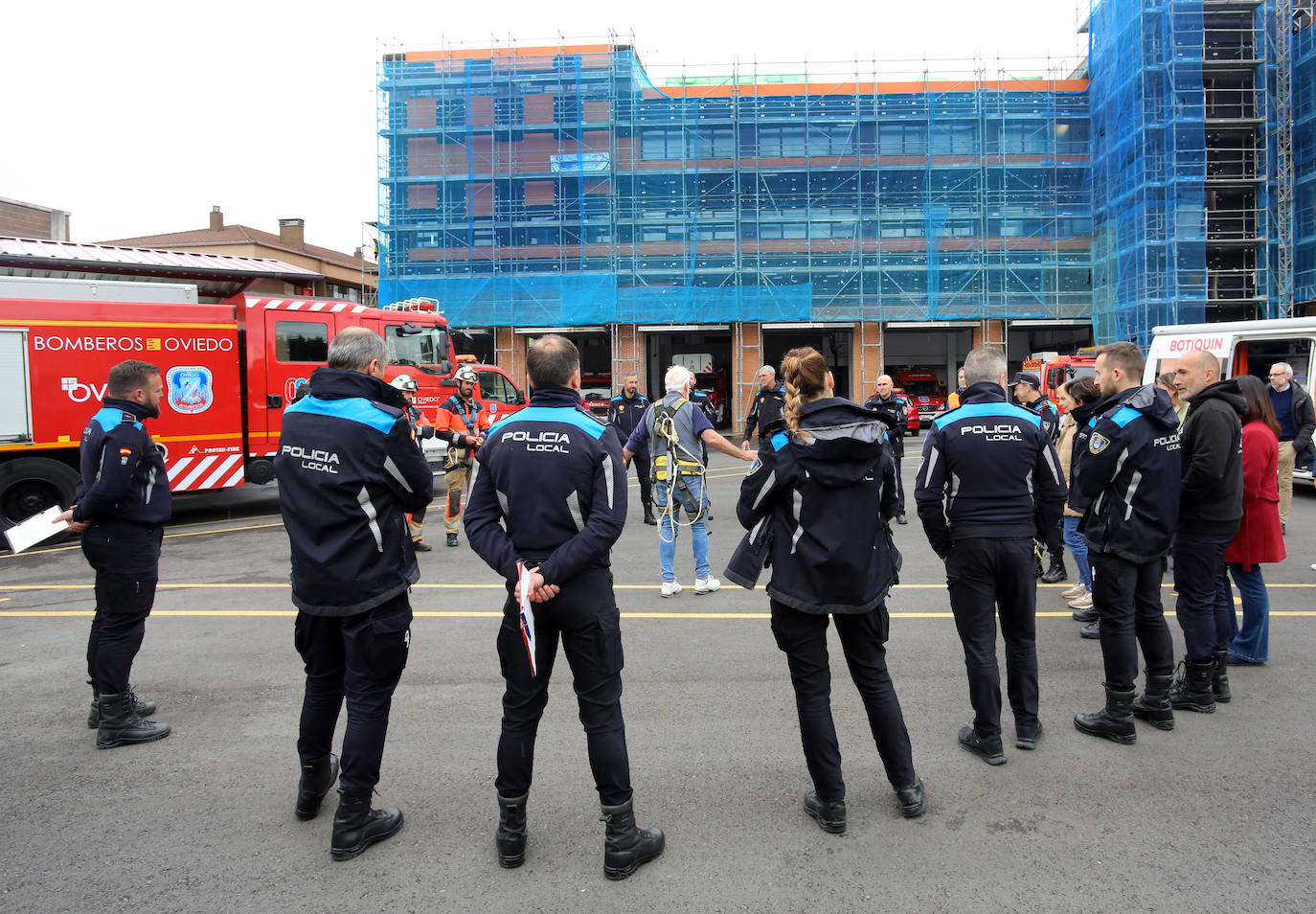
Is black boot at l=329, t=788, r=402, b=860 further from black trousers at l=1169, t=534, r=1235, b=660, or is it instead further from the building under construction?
the building under construction

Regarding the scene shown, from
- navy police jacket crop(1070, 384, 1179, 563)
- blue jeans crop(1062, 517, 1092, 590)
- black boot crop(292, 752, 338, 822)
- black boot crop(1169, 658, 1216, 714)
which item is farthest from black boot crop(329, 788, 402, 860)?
blue jeans crop(1062, 517, 1092, 590)

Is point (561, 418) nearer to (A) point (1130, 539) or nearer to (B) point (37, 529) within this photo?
(A) point (1130, 539)

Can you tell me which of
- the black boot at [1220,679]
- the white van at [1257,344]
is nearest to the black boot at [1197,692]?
the black boot at [1220,679]

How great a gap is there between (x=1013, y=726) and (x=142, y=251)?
43.6 feet

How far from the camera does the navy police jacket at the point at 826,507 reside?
3348 millimetres

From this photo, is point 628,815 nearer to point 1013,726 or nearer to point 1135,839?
point 1135,839

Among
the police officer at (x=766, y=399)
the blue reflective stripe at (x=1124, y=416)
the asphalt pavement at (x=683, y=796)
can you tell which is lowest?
the asphalt pavement at (x=683, y=796)

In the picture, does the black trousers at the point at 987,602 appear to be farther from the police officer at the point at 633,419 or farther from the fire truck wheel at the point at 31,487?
the fire truck wheel at the point at 31,487

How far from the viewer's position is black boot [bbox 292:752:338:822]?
3521 millimetres

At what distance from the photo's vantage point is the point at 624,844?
310 centimetres

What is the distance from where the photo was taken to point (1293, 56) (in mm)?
31078

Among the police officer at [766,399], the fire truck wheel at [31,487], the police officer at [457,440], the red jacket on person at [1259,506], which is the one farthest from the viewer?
the fire truck wheel at [31,487]

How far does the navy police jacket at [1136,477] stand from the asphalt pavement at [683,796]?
978mm

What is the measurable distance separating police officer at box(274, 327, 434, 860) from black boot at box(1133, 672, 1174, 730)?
3.63 metres
